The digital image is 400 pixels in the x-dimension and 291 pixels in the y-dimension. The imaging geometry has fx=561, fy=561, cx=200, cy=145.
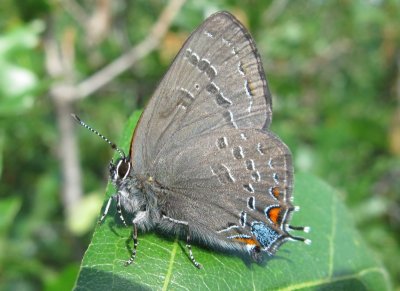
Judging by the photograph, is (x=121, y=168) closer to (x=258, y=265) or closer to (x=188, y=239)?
(x=188, y=239)

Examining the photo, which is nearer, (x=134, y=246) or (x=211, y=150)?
(x=134, y=246)

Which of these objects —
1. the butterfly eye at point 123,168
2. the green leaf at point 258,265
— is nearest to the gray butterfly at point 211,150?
the butterfly eye at point 123,168

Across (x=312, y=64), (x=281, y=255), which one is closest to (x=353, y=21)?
(x=312, y=64)

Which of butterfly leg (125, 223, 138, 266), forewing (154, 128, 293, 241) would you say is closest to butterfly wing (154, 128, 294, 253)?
forewing (154, 128, 293, 241)

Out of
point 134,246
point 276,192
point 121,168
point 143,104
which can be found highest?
point 143,104

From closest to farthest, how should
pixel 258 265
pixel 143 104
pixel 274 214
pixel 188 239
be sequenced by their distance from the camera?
1. pixel 258 265
2. pixel 188 239
3. pixel 274 214
4. pixel 143 104

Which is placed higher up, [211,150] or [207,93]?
[207,93]

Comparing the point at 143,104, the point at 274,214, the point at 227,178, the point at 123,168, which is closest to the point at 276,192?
the point at 274,214
